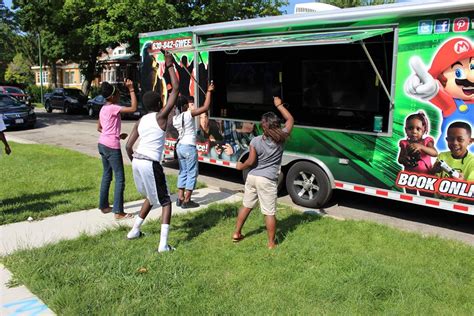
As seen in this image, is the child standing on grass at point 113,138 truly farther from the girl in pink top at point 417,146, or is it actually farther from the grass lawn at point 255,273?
the girl in pink top at point 417,146

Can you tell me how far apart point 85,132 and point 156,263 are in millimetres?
14305

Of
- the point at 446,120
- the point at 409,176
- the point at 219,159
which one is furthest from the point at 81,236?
the point at 446,120

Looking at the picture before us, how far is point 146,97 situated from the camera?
4.78 meters

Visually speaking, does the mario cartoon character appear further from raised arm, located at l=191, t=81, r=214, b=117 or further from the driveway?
raised arm, located at l=191, t=81, r=214, b=117

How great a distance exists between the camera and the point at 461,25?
5082 mm

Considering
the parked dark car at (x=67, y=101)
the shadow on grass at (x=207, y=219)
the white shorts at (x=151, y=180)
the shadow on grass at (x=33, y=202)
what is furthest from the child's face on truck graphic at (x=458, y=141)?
the parked dark car at (x=67, y=101)

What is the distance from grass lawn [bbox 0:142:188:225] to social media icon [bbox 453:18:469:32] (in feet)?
→ 16.2

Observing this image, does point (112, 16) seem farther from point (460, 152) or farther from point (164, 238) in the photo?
point (460, 152)

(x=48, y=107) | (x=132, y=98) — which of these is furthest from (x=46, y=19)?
(x=132, y=98)

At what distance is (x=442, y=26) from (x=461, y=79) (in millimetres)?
657

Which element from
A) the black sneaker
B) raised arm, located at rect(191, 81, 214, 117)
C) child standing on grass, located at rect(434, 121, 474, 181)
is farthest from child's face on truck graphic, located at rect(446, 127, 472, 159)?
the black sneaker

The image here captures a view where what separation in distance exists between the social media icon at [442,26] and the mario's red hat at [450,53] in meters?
0.15

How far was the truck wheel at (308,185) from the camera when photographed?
662 centimetres

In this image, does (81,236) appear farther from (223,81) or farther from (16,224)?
(223,81)
